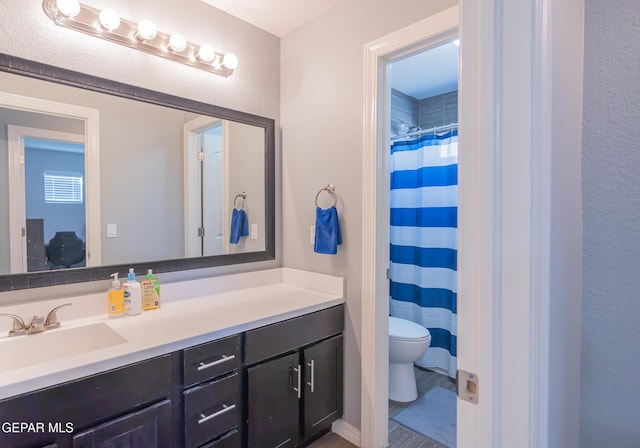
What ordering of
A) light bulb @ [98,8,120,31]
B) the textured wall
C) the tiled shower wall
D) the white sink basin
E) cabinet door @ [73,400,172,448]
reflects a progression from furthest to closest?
the tiled shower wall, light bulb @ [98,8,120,31], the white sink basin, cabinet door @ [73,400,172,448], the textured wall

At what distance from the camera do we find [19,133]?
136 cm

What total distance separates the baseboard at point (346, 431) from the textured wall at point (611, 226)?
1.31 meters

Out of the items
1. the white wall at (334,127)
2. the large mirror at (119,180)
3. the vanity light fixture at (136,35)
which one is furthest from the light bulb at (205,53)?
the white wall at (334,127)

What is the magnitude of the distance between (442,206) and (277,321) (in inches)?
68.4

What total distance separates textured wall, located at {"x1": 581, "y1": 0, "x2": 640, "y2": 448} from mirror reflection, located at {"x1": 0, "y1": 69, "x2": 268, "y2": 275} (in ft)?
5.65

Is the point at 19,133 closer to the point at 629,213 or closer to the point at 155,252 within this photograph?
the point at 155,252

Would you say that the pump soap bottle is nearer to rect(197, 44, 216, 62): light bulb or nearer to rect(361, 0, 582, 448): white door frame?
rect(197, 44, 216, 62): light bulb

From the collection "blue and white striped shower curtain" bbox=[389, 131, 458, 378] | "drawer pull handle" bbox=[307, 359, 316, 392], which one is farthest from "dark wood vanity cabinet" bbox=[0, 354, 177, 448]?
"blue and white striped shower curtain" bbox=[389, 131, 458, 378]

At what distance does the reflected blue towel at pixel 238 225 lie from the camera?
2.07 meters

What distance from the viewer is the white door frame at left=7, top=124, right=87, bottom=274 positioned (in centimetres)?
133

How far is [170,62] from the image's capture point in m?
1.75

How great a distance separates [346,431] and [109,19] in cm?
237

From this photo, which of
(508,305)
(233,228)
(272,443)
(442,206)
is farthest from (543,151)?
(442,206)

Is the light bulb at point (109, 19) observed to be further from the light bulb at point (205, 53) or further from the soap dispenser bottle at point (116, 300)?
the soap dispenser bottle at point (116, 300)
